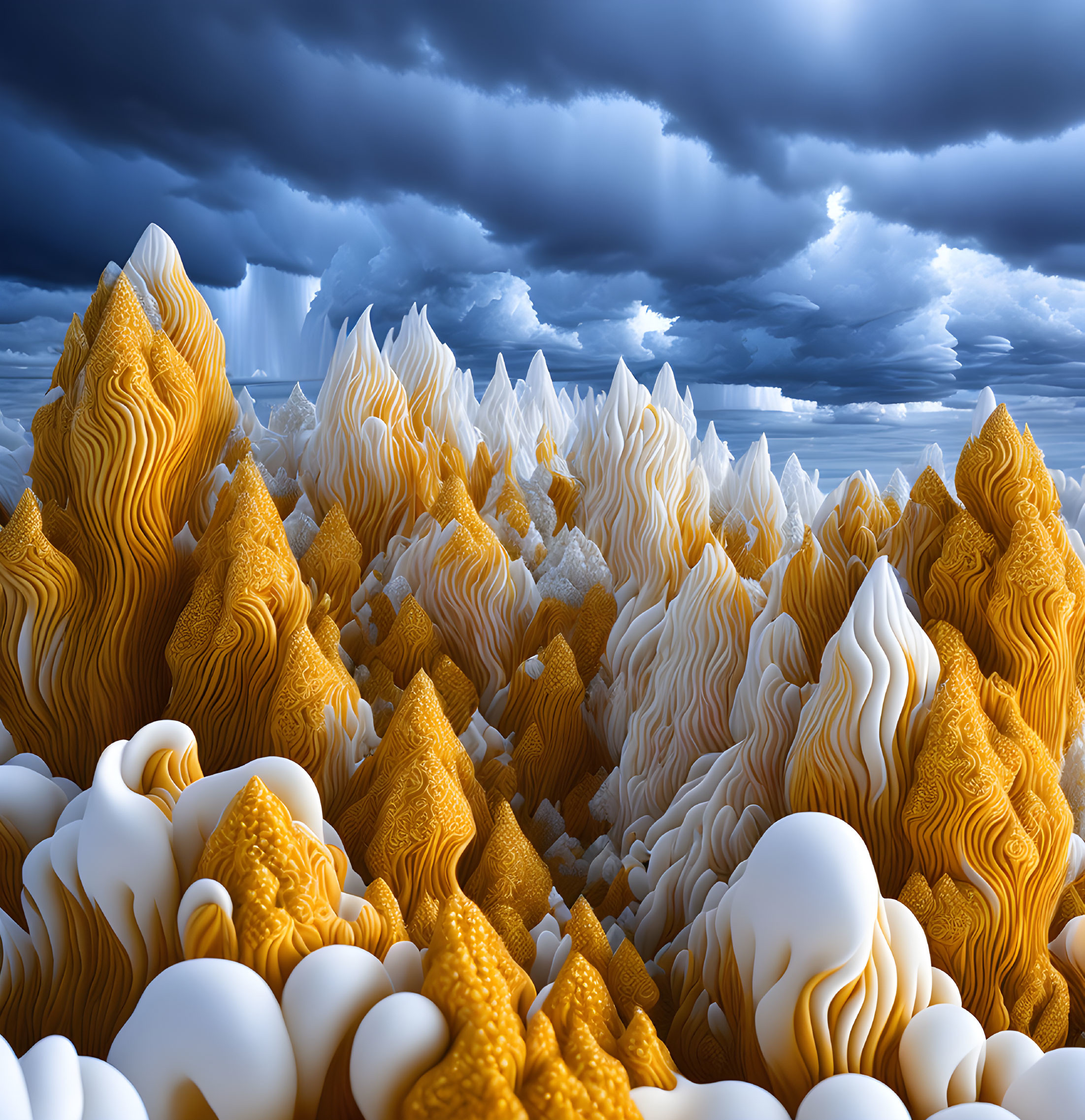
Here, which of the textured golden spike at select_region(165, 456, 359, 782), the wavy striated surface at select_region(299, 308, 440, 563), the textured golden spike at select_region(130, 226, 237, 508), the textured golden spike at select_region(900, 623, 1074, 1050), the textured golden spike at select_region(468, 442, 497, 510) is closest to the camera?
the textured golden spike at select_region(900, 623, 1074, 1050)

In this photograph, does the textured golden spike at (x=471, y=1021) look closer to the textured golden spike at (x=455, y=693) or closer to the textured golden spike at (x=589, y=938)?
the textured golden spike at (x=589, y=938)

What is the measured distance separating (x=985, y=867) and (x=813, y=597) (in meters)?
0.91

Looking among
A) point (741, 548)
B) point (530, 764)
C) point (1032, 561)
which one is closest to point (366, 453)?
point (530, 764)

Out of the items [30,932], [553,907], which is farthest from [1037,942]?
[30,932]

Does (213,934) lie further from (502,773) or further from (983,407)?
(983,407)

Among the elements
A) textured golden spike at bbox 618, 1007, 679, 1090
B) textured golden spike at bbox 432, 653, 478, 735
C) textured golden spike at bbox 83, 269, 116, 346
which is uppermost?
textured golden spike at bbox 83, 269, 116, 346

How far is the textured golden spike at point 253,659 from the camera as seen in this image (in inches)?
Result: 98.1

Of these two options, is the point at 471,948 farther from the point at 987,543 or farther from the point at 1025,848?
the point at 987,543

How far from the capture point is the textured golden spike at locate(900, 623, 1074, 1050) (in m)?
1.85

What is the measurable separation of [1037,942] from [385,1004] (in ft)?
5.25

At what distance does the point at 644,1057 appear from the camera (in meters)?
1.48

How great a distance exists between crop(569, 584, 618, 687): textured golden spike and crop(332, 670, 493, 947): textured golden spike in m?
1.11

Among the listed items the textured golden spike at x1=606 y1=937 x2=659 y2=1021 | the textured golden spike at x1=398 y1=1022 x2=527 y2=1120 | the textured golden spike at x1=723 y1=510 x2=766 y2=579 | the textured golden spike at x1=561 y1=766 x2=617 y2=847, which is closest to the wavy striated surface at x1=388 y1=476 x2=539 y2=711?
the textured golden spike at x1=561 y1=766 x2=617 y2=847

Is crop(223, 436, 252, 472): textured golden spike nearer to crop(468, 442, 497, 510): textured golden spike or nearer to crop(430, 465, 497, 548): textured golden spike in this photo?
crop(430, 465, 497, 548): textured golden spike
